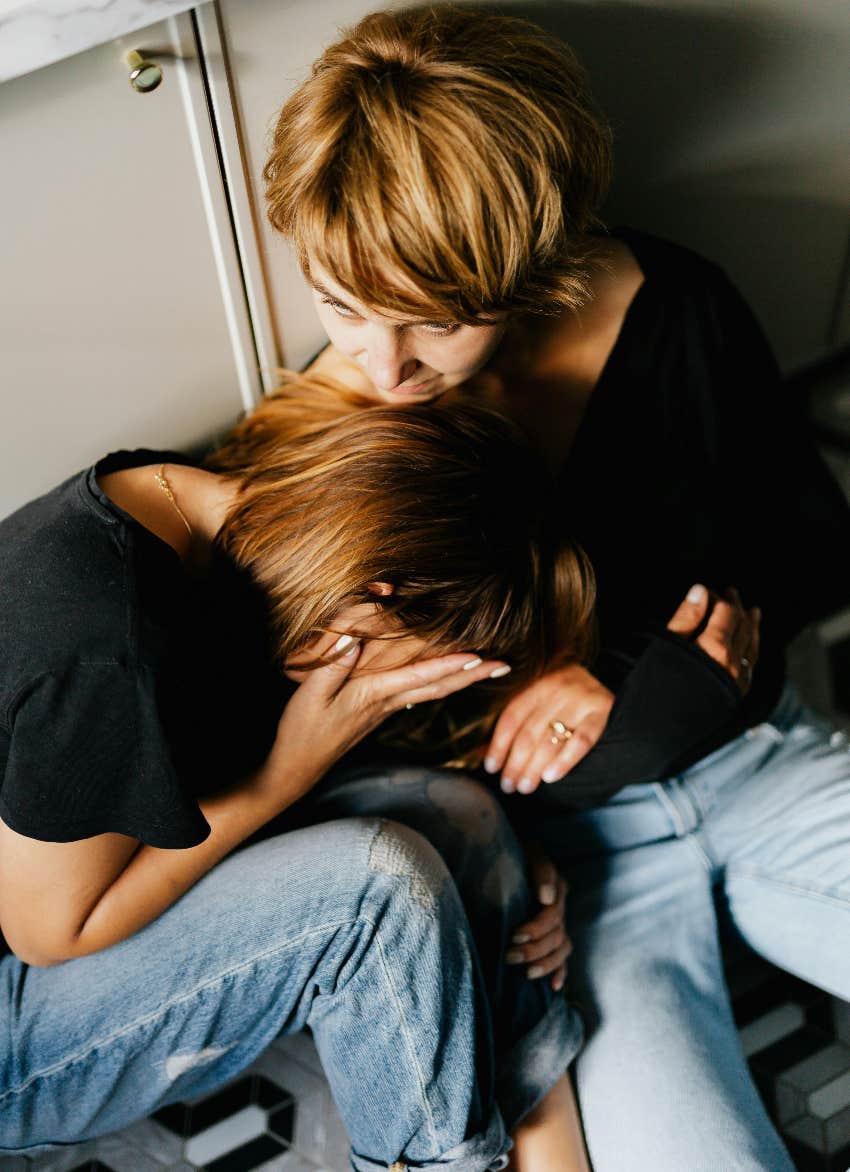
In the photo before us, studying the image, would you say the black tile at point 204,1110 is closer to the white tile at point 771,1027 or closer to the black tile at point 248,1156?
the black tile at point 248,1156

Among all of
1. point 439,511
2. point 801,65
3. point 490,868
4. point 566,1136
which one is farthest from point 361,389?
point 566,1136

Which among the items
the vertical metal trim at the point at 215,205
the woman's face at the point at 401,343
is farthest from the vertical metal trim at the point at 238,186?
the woman's face at the point at 401,343

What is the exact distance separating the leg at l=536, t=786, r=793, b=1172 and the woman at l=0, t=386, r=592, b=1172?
9 cm

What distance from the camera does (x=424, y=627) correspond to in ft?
2.74

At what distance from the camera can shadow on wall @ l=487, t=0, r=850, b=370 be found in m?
1.00

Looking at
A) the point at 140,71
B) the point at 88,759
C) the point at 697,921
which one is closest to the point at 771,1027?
the point at 697,921

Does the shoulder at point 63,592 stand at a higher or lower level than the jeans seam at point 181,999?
higher

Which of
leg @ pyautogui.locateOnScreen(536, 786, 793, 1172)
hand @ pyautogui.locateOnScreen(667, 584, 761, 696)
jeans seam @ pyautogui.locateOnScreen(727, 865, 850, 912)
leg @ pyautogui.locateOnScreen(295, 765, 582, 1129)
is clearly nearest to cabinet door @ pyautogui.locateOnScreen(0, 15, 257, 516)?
leg @ pyautogui.locateOnScreen(295, 765, 582, 1129)

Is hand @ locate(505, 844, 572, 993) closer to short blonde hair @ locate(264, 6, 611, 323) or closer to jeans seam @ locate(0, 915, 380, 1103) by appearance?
jeans seam @ locate(0, 915, 380, 1103)

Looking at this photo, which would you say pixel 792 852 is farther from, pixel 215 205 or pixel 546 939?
pixel 215 205

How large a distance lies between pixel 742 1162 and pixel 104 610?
2.27ft

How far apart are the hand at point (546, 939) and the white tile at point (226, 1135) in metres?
0.37

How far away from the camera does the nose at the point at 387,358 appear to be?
83 centimetres

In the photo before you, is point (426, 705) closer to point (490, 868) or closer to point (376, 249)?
point (490, 868)
